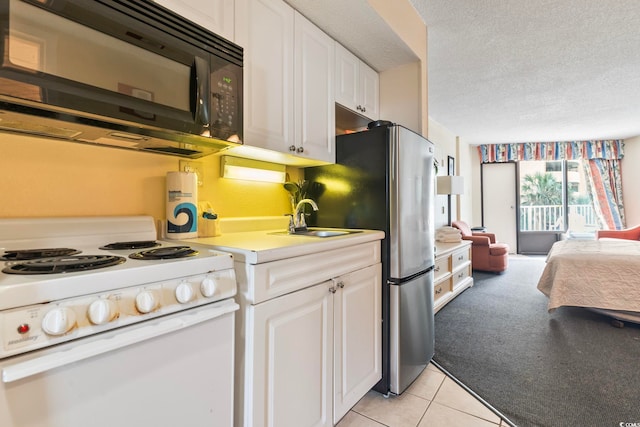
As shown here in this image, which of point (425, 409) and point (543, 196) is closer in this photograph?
point (425, 409)

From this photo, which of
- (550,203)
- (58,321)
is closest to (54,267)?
(58,321)

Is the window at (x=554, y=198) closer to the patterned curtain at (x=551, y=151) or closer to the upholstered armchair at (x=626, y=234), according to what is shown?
the patterned curtain at (x=551, y=151)

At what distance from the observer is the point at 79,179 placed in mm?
1169

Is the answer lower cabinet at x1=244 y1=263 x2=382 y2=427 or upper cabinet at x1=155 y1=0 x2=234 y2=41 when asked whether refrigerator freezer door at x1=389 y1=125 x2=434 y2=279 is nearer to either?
lower cabinet at x1=244 y1=263 x2=382 y2=427

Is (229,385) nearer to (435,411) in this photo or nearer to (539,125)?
Answer: (435,411)

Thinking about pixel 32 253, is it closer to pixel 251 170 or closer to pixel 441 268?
pixel 251 170

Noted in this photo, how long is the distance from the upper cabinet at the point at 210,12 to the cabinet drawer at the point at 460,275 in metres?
3.30

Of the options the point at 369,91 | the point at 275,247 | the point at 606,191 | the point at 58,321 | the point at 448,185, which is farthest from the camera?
the point at 606,191

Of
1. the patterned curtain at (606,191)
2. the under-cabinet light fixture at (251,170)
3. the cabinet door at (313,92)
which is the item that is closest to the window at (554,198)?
the patterned curtain at (606,191)

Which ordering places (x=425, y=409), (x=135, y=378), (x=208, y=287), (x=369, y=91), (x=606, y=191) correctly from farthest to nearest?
1. (x=606, y=191)
2. (x=369, y=91)
3. (x=425, y=409)
4. (x=208, y=287)
5. (x=135, y=378)

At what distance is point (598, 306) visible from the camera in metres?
2.71

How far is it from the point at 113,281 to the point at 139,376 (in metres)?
0.25

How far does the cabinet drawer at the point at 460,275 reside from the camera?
11.6ft

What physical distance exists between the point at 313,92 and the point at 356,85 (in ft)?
1.66
